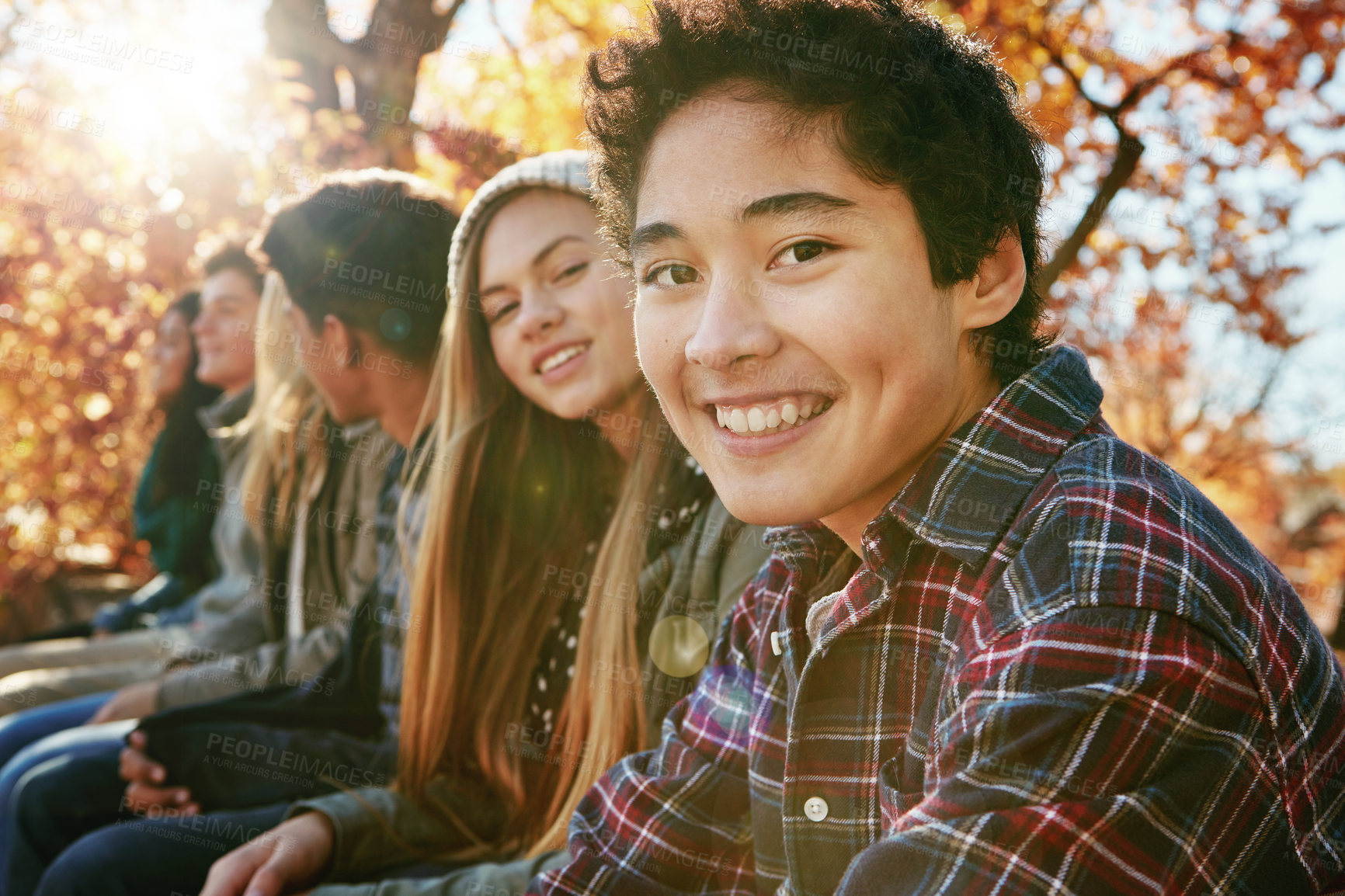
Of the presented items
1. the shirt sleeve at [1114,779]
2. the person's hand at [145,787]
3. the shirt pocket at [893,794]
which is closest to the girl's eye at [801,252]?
Answer: the shirt sleeve at [1114,779]

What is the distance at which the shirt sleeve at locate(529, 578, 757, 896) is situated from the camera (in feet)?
5.93


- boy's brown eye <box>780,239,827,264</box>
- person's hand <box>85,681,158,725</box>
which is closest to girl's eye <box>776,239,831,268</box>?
boy's brown eye <box>780,239,827,264</box>

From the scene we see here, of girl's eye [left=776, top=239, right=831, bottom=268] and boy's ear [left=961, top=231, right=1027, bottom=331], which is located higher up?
girl's eye [left=776, top=239, right=831, bottom=268]

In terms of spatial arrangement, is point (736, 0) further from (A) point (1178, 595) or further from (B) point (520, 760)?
(B) point (520, 760)

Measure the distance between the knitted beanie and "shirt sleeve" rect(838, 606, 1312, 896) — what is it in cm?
194

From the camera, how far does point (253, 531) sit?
441cm

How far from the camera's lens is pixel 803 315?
1.44 m

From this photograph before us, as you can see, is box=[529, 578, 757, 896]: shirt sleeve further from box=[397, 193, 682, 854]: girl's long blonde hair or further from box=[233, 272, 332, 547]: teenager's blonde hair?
box=[233, 272, 332, 547]: teenager's blonde hair

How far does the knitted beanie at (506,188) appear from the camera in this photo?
8.72 feet

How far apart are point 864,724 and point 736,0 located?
1224 mm

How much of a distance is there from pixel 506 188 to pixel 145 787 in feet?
7.00

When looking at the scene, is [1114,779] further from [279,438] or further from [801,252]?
[279,438]

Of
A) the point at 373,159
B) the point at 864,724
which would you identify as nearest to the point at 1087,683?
the point at 864,724

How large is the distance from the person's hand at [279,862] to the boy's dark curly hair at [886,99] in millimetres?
1715
